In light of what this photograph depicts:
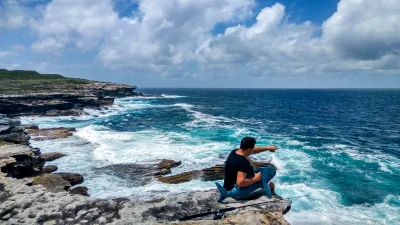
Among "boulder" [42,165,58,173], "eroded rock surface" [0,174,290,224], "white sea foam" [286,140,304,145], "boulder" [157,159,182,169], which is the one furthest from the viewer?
"white sea foam" [286,140,304,145]

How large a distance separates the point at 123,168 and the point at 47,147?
1231 cm

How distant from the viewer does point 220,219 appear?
714cm

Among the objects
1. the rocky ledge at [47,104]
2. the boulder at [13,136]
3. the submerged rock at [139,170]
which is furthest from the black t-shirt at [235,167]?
the rocky ledge at [47,104]

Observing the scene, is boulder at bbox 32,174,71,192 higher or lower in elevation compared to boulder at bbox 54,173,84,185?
higher

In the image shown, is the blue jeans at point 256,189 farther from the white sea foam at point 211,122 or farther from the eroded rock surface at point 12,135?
the white sea foam at point 211,122

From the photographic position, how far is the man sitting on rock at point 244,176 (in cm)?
762

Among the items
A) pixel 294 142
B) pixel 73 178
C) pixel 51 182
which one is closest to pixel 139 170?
pixel 73 178

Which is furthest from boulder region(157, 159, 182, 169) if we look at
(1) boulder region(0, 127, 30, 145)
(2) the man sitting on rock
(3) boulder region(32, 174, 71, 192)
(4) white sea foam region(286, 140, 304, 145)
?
(4) white sea foam region(286, 140, 304, 145)

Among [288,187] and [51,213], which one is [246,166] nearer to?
[51,213]

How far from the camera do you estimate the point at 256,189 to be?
8.17 meters

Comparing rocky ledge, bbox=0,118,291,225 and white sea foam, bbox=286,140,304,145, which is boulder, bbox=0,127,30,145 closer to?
rocky ledge, bbox=0,118,291,225

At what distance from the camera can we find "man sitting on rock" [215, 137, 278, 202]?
25.0 feet

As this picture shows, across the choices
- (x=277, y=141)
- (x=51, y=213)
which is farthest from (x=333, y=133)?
(x=51, y=213)

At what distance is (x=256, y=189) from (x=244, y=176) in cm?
86
